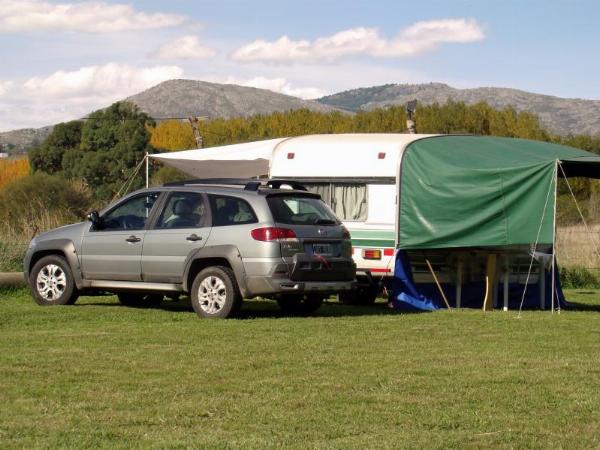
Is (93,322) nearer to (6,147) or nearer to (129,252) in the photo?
(129,252)

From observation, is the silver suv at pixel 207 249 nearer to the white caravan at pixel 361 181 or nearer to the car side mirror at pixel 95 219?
the car side mirror at pixel 95 219

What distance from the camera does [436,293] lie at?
60.0 ft

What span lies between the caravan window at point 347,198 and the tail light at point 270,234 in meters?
3.47

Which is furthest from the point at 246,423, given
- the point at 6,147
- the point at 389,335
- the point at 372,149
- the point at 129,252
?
the point at 6,147

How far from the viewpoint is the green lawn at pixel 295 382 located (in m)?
7.43

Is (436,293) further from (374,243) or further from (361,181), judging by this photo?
(361,181)

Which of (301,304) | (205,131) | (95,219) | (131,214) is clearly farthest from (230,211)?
(205,131)

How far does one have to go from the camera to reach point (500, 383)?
9.52 metres

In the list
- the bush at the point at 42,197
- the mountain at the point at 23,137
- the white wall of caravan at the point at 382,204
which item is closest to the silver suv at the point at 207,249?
the white wall of caravan at the point at 382,204

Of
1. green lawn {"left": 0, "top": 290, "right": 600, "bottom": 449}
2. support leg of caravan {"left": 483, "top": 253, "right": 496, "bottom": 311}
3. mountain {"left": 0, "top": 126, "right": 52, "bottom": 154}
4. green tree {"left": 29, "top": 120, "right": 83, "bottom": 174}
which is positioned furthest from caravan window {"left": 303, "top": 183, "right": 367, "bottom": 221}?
mountain {"left": 0, "top": 126, "right": 52, "bottom": 154}

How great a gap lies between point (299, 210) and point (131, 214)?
2418 mm

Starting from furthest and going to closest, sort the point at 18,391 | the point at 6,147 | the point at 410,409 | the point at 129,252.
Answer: the point at 6,147 < the point at 129,252 < the point at 18,391 < the point at 410,409

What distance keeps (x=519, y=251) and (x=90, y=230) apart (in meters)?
6.49

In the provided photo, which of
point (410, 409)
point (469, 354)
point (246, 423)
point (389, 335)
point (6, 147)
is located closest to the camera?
point (246, 423)
